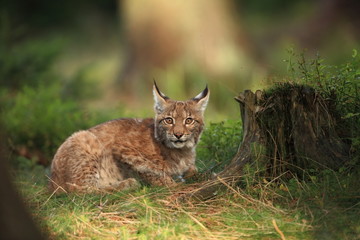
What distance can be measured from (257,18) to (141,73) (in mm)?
10082

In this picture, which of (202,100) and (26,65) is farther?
(26,65)

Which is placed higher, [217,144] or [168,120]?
[168,120]

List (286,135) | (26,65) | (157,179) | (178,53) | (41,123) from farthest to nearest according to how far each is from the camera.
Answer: (178,53), (26,65), (41,123), (157,179), (286,135)

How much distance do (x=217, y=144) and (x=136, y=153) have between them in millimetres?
966

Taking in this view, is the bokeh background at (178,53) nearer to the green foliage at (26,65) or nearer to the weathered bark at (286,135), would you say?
the green foliage at (26,65)

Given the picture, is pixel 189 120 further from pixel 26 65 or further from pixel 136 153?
pixel 26 65

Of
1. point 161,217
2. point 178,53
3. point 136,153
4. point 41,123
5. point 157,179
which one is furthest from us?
point 178,53

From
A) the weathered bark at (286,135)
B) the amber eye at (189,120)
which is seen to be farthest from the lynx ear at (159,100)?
the weathered bark at (286,135)

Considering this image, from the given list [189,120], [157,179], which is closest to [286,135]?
[189,120]

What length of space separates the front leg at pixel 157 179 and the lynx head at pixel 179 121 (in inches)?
12.5

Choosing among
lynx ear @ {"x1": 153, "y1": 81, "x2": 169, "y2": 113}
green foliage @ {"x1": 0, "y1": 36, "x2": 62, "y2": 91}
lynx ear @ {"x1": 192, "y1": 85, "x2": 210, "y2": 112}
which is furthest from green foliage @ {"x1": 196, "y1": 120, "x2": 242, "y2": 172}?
green foliage @ {"x1": 0, "y1": 36, "x2": 62, "y2": 91}

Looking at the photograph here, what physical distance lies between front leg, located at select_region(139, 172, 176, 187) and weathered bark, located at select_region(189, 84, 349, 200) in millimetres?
587

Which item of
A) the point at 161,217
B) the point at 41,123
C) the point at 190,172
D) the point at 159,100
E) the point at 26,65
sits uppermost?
the point at 26,65

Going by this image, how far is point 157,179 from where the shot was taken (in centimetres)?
556
